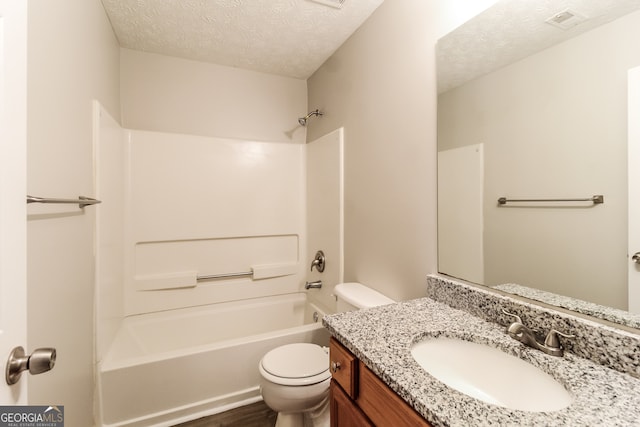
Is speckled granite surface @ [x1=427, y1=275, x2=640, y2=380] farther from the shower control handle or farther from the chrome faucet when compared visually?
the shower control handle

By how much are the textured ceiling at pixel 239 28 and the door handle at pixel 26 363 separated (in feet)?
5.91

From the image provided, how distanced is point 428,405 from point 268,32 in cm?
216

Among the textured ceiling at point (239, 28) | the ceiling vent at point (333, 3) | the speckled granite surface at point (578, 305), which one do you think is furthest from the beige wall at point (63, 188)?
the speckled granite surface at point (578, 305)

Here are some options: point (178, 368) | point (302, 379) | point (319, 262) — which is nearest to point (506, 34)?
point (302, 379)

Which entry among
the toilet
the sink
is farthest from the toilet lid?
the sink

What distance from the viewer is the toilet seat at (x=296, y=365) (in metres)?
1.36

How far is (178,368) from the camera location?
1592 millimetres

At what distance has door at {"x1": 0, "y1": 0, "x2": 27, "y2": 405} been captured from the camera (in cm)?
54

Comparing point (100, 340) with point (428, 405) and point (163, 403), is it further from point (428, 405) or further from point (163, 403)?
point (428, 405)

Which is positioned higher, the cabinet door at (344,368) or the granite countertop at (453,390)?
the granite countertop at (453,390)

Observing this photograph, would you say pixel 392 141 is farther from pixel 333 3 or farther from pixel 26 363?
pixel 26 363

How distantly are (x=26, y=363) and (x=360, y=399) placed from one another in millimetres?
818

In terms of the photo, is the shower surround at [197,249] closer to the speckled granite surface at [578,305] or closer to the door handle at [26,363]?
the door handle at [26,363]

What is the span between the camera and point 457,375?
855 mm
